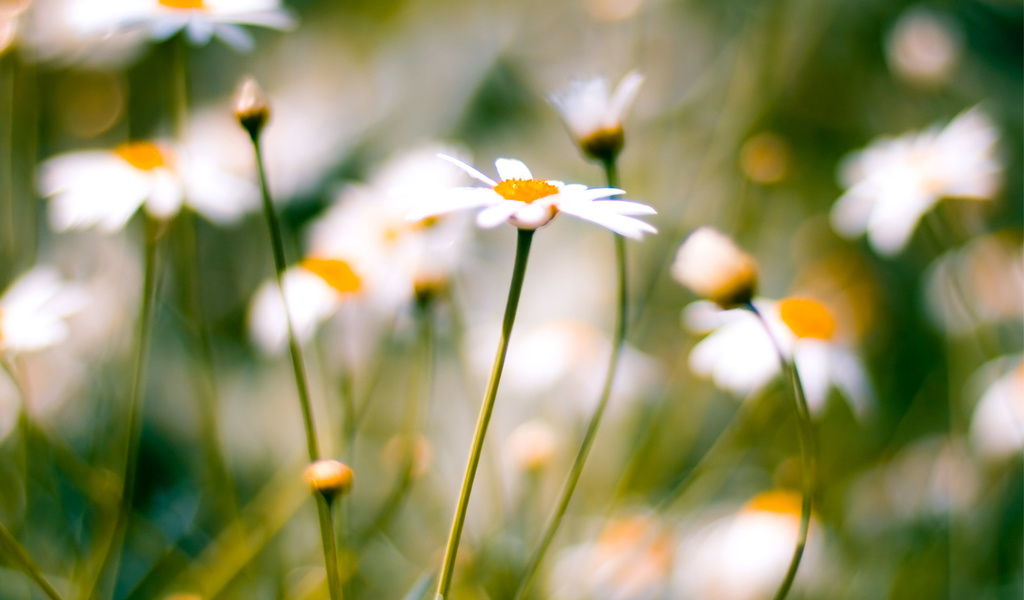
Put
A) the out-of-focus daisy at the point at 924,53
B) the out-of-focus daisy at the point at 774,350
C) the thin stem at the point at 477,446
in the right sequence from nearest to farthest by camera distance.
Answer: the thin stem at the point at 477,446 → the out-of-focus daisy at the point at 774,350 → the out-of-focus daisy at the point at 924,53

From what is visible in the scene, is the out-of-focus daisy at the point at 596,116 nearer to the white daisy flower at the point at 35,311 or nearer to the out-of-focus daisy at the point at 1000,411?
the white daisy flower at the point at 35,311

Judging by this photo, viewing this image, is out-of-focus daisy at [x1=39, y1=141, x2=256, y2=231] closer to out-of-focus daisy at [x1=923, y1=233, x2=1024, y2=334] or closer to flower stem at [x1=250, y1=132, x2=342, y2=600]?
flower stem at [x1=250, y1=132, x2=342, y2=600]

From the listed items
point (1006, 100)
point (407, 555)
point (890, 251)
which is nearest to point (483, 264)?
point (407, 555)

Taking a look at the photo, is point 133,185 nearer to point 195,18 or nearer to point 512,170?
point 195,18

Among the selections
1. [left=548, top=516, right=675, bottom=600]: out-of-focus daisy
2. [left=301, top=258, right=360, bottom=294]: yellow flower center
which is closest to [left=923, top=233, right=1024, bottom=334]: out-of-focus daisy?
[left=548, top=516, right=675, bottom=600]: out-of-focus daisy

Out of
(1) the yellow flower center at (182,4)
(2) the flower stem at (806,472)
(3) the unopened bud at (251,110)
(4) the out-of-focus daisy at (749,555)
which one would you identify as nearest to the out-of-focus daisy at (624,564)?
(4) the out-of-focus daisy at (749,555)

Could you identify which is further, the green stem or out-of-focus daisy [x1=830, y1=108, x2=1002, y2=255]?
out-of-focus daisy [x1=830, y1=108, x2=1002, y2=255]

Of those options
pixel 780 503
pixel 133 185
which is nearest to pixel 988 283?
pixel 780 503
